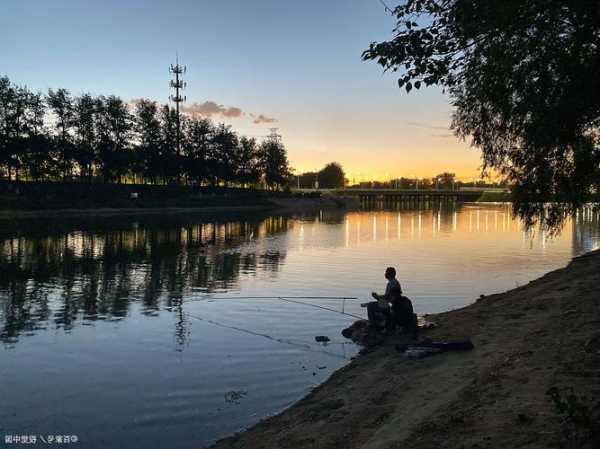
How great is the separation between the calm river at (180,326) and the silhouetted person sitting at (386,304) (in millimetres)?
1288

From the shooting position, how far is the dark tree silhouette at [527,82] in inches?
325

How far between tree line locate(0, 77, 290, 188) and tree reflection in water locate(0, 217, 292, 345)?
50.9 metres

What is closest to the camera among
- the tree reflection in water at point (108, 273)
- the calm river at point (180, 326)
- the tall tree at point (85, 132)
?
the calm river at point (180, 326)

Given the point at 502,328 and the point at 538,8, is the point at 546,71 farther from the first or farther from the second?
the point at 502,328

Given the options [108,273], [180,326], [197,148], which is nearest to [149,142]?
[197,148]

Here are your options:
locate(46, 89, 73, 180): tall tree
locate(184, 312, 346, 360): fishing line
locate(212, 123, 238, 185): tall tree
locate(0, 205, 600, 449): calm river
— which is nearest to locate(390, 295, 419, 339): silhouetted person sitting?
locate(0, 205, 600, 449): calm river

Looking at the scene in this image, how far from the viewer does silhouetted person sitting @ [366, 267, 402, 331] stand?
15.3 meters

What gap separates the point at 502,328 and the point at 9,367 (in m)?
13.8

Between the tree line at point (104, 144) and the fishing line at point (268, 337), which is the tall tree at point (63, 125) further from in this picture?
the fishing line at point (268, 337)

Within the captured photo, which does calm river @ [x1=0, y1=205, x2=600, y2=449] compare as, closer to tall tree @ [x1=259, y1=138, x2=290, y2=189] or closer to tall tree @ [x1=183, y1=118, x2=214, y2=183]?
tall tree @ [x1=183, y1=118, x2=214, y2=183]

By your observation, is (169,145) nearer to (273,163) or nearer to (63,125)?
(63,125)

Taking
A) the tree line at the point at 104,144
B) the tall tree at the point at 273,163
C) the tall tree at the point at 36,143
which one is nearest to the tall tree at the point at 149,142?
the tree line at the point at 104,144

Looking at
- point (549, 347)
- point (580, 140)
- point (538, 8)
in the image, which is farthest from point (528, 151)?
point (538, 8)

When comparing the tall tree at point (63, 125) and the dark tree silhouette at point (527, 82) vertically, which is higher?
the tall tree at point (63, 125)
